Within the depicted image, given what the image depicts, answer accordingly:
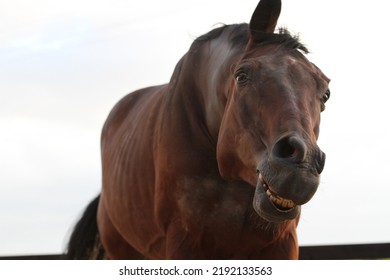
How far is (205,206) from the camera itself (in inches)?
186

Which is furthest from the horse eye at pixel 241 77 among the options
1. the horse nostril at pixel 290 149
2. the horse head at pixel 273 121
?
the horse nostril at pixel 290 149

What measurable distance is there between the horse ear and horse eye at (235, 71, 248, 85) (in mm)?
384

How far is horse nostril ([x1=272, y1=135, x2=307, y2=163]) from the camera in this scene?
358 centimetres

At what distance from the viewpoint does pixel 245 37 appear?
4.78m

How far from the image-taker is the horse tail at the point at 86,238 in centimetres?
773

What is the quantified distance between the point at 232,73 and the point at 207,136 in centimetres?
65

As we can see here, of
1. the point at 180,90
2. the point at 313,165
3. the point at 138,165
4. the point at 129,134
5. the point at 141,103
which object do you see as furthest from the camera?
the point at 141,103

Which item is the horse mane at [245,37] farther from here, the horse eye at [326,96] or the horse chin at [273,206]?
the horse chin at [273,206]

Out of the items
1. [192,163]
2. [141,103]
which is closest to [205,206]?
[192,163]

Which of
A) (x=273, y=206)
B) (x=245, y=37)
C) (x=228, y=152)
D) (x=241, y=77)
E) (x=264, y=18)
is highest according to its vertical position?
(x=264, y=18)

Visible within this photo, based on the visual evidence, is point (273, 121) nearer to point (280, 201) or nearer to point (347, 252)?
point (280, 201)

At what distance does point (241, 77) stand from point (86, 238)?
4.11m

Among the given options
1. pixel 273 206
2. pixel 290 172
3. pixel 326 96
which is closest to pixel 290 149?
pixel 290 172
